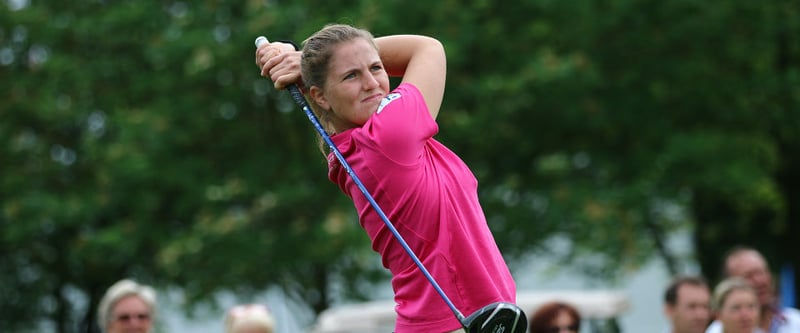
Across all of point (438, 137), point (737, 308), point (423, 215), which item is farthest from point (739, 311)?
point (438, 137)

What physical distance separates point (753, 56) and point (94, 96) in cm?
889

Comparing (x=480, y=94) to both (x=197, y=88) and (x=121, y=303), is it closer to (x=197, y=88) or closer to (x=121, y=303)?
(x=197, y=88)

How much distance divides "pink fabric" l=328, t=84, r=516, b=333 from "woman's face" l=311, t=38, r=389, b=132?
0.07 metres

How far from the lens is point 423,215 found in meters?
4.52

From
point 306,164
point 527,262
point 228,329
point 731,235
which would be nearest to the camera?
point 228,329

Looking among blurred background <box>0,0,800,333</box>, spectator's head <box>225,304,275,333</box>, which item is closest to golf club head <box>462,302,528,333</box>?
spectator's head <box>225,304,275,333</box>

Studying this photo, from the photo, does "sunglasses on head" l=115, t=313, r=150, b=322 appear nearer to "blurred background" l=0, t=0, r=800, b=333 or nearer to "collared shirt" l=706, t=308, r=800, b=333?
"collared shirt" l=706, t=308, r=800, b=333

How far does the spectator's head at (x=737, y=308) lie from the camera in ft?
28.8

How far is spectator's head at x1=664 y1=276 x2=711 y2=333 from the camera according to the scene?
9.50 meters

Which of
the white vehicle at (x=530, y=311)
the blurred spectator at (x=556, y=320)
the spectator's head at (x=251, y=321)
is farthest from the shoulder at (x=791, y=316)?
the white vehicle at (x=530, y=311)

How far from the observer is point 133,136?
1733 centimetres

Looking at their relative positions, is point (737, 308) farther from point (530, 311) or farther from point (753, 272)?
A: point (530, 311)

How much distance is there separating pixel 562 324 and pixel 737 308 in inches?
46.1

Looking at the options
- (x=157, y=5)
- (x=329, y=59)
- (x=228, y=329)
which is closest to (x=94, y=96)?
(x=157, y=5)
